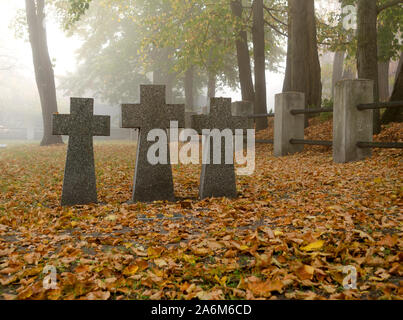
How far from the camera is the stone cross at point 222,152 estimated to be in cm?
566

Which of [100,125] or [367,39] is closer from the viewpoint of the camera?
[100,125]

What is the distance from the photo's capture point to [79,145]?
216 inches

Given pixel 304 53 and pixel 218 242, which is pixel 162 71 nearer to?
pixel 304 53

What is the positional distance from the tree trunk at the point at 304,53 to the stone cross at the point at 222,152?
7.06 metres

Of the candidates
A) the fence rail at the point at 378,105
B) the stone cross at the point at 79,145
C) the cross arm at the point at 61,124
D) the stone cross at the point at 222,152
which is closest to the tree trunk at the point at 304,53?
the fence rail at the point at 378,105

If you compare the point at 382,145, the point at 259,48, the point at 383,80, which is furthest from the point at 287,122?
the point at 383,80

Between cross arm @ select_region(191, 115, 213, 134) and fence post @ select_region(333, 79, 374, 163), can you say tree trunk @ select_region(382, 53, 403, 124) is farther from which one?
cross arm @ select_region(191, 115, 213, 134)

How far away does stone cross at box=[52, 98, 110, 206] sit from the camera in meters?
5.44

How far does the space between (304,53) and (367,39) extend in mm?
2957

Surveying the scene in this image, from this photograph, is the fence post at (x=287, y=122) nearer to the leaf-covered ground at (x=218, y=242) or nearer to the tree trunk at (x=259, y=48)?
the leaf-covered ground at (x=218, y=242)

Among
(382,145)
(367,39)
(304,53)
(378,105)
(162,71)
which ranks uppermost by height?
(162,71)

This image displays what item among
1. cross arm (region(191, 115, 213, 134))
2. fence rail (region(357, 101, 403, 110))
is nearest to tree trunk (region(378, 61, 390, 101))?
fence rail (region(357, 101, 403, 110))

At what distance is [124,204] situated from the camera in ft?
18.1
